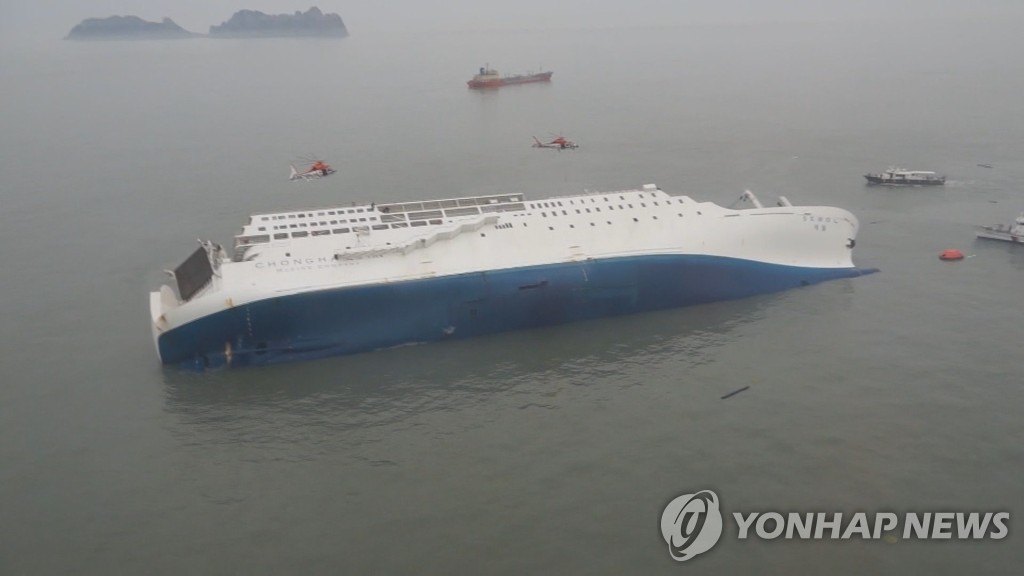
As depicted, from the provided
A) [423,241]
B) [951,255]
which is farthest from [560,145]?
[423,241]

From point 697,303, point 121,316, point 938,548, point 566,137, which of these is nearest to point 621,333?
point 697,303

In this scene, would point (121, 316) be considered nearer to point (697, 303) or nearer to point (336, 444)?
point (336, 444)

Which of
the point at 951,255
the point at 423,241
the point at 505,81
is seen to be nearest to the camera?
the point at 423,241

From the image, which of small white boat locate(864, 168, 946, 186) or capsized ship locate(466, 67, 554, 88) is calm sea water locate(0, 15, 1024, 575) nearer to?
small white boat locate(864, 168, 946, 186)

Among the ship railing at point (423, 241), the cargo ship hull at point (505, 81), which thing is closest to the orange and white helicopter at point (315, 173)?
the ship railing at point (423, 241)

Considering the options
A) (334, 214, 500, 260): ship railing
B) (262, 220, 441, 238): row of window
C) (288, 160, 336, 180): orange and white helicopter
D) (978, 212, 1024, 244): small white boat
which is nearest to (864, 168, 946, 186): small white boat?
(978, 212, 1024, 244): small white boat

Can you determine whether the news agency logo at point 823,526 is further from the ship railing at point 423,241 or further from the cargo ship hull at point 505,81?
the cargo ship hull at point 505,81

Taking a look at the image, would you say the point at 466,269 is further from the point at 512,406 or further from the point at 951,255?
the point at 951,255
